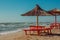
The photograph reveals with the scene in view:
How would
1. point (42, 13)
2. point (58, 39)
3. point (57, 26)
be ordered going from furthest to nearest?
point (57, 26)
point (42, 13)
point (58, 39)

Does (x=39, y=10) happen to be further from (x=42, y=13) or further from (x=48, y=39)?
(x=48, y=39)

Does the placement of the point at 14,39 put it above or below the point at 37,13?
below

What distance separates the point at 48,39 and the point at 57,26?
7490mm

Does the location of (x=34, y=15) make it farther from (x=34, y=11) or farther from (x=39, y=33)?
(x=39, y=33)

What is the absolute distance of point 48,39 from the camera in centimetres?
1223

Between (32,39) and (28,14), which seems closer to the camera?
(32,39)

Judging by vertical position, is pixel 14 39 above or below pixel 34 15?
below

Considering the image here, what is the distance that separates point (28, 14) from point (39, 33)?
5.14ft

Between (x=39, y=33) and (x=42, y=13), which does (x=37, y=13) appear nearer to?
(x=42, y=13)

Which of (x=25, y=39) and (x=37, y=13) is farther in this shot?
(x=37, y=13)

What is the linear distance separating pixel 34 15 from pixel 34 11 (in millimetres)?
291

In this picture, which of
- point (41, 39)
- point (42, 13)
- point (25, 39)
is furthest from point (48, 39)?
point (42, 13)

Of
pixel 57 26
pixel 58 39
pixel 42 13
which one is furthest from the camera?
pixel 57 26

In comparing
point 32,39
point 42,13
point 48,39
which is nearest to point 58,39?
point 48,39
